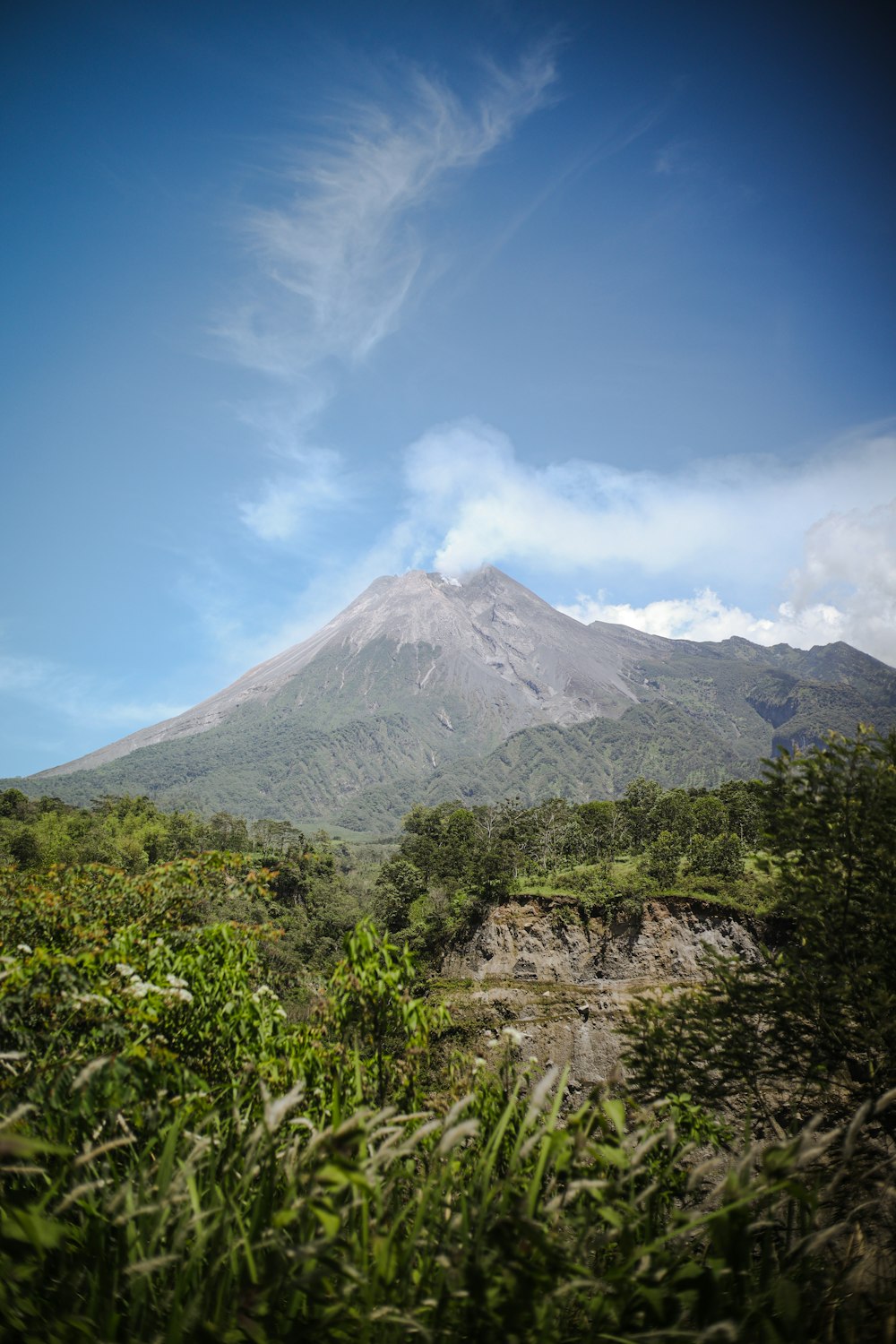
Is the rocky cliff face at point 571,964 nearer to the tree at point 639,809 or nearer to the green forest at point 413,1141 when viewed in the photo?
the tree at point 639,809

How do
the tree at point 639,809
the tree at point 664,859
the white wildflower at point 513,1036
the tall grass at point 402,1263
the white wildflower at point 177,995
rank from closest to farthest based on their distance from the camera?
the tall grass at point 402,1263 → the white wildflower at point 513,1036 → the white wildflower at point 177,995 → the tree at point 664,859 → the tree at point 639,809

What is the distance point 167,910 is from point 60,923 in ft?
4.34

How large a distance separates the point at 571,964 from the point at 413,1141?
39448mm

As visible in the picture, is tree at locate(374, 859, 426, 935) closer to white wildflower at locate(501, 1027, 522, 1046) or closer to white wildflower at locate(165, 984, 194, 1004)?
white wildflower at locate(165, 984, 194, 1004)

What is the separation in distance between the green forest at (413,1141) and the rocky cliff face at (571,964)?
23745 millimetres

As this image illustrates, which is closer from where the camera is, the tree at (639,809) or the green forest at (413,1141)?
the green forest at (413,1141)

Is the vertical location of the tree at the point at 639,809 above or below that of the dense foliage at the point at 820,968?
below

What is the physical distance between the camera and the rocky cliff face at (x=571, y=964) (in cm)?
2806

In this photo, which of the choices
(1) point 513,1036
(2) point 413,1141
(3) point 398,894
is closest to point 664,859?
(3) point 398,894

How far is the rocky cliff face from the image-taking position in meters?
28.1

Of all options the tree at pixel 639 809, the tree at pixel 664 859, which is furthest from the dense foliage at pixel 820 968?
the tree at pixel 639 809

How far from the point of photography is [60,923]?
23.5 ft

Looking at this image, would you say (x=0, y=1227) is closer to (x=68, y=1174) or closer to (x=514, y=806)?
(x=68, y=1174)

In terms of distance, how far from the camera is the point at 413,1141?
1.65 m
